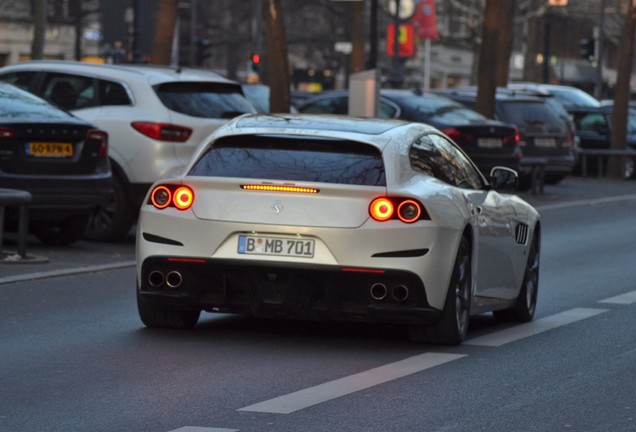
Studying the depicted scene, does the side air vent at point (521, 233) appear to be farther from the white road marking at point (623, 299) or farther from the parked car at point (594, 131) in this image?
the parked car at point (594, 131)

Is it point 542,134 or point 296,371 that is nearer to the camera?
point 296,371

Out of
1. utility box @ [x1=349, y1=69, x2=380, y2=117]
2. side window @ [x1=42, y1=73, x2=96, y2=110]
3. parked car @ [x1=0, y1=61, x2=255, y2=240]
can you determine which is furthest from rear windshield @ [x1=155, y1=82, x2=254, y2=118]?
utility box @ [x1=349, y1=69, x2=380, y2=117]

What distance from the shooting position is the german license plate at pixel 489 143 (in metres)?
27.2

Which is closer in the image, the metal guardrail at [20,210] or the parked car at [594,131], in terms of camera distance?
the metal guardrail at [20,210]

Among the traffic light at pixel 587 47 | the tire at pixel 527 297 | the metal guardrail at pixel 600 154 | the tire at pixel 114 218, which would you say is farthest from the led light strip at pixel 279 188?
the traffic light at pixel 587 47

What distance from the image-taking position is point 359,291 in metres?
10.2

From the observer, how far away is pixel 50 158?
55.0 feet

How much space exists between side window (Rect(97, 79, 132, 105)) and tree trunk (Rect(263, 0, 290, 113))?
906 cm

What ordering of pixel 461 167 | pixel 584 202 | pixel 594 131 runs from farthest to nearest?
1. pixel 594 131
2. pixel 584 202
3. pixel 461 167

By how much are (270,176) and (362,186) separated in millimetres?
531

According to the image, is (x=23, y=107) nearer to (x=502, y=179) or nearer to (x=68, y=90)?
(x=68, y=90)

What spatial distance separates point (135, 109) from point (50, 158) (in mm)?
1874

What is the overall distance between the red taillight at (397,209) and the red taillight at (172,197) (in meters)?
1.07

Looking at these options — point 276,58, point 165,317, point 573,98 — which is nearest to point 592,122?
point 573,98
